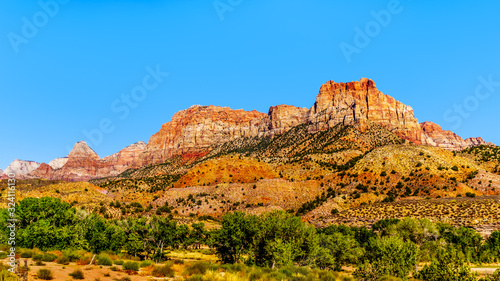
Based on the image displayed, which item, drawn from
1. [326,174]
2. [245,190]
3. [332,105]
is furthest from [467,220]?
[332,105]

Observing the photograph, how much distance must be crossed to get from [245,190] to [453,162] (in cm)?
5706

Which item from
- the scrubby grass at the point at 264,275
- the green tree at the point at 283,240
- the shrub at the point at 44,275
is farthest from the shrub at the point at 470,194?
the shrub at the point at 44,275

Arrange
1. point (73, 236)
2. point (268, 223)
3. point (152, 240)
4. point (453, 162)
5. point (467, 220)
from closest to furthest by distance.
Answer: point (268, 223) < point (73, 236) < point (152, 240) < point (467, 220) < point (453, 162)

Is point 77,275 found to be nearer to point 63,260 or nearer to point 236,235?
→ point 63,260

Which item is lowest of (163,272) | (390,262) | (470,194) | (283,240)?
(163,272)

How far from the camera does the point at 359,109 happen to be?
532ft

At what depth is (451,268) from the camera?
1808 centimetres

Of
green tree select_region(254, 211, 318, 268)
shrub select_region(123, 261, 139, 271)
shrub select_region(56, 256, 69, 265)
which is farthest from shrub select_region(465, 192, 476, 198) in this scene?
shrub select_region(56, 256, 69, 265)

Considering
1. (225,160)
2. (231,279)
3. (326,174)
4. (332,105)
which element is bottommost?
(231,279)

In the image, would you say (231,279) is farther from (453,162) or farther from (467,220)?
(453,162)

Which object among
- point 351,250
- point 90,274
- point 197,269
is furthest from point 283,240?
point 90,274

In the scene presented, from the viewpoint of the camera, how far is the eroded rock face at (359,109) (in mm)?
158375

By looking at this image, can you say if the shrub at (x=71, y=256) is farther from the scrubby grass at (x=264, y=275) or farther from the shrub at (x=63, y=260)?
the scrubby grass at (x=264, y=275)

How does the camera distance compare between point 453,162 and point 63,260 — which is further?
point 453,162
